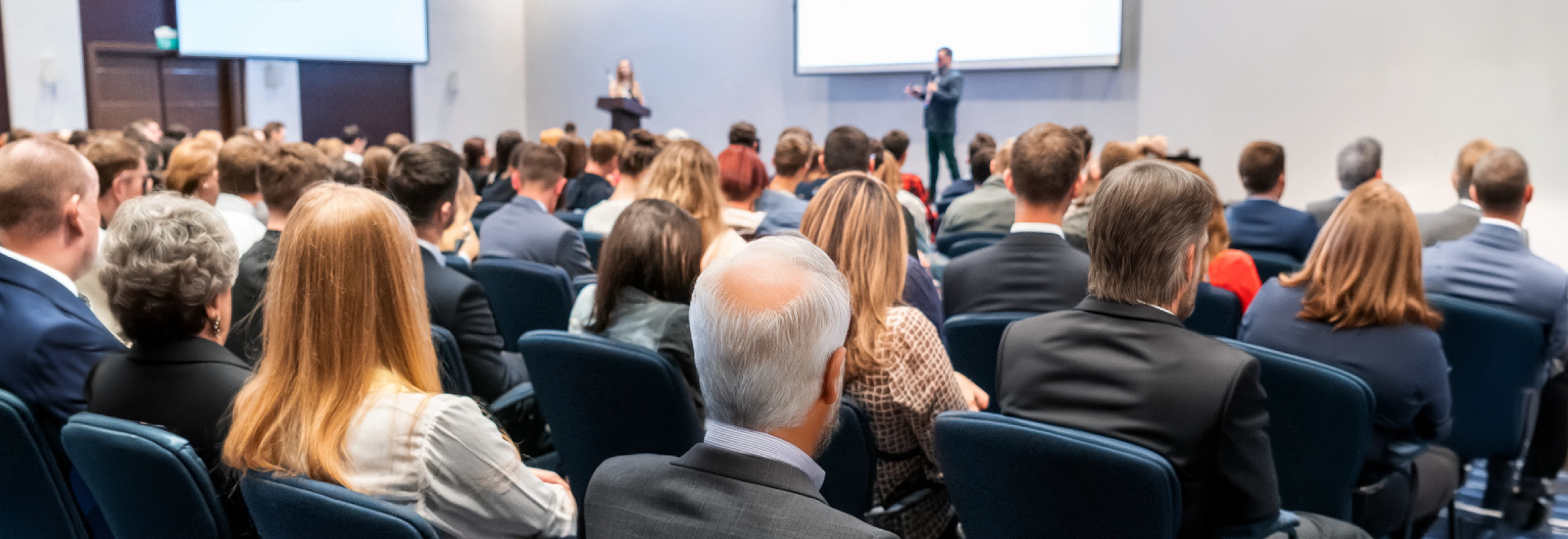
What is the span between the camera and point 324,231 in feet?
5.27

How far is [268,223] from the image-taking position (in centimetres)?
331

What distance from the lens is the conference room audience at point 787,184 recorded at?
15.8 feet

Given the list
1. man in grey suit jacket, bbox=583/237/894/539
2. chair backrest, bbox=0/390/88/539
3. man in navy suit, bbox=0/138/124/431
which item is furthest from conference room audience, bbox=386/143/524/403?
man in grey suit jacket, bbox=583/237/894/539

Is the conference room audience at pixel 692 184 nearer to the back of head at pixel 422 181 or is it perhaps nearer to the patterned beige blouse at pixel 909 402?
the back of head at pixel 422 181

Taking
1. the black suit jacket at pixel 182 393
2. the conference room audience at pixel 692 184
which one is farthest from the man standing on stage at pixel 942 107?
the black suit jacket at pixel 182 393

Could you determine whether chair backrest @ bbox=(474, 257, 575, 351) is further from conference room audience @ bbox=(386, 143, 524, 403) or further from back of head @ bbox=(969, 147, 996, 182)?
back of head @ bbox=(969, 147, 996, 182)

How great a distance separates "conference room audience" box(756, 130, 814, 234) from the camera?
4.82m

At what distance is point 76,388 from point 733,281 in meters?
1.51

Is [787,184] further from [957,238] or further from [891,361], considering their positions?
[891,361]

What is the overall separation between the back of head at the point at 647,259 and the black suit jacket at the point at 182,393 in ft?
3.02

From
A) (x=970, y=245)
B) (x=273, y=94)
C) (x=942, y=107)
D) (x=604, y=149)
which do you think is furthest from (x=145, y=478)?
(x=273, y=94)

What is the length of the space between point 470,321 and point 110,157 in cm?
151

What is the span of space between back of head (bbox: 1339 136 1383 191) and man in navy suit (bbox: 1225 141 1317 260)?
907 millimetres

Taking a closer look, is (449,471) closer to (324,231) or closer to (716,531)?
(324,231)
